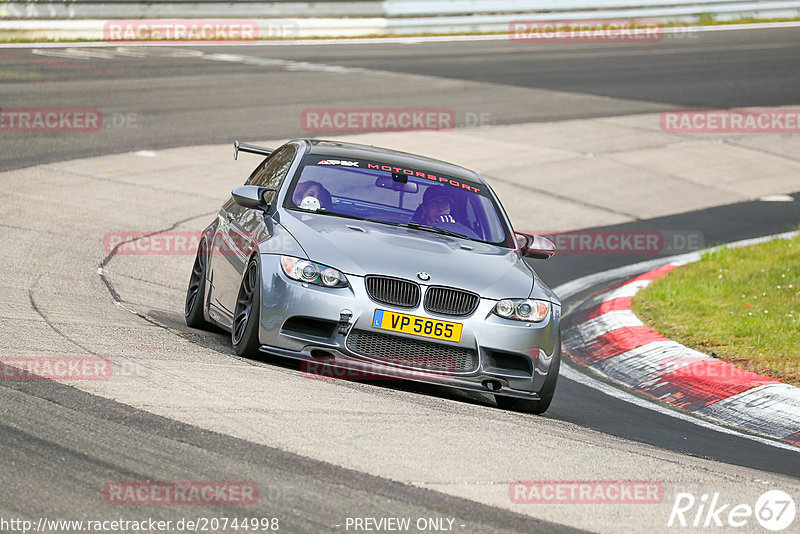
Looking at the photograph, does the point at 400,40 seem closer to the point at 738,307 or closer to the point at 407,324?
the point at 738,307

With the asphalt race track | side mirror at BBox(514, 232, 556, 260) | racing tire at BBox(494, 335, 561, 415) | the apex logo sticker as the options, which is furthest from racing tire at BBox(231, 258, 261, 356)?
side mirror at BBox(514, 232, 556, 260)

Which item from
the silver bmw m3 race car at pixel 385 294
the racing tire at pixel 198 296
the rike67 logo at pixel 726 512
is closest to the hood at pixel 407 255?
the silver bmw m3 race car at pixel 385 294

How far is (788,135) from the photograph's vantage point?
21516mm

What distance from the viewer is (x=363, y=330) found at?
279 inches

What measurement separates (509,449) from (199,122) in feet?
46.1

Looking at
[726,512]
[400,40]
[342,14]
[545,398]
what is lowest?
[545,398]

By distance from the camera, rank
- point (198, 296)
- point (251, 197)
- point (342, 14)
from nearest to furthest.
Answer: point (251, 197) < point (198, 296) < point (342, 14)

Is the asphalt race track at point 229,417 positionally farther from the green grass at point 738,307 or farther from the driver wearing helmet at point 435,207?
the driver wearing helmet at point 435,207

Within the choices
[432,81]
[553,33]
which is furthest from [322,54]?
[553,33]

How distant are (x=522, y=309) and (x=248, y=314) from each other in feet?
5.59

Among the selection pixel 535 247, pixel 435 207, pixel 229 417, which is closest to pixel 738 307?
pixel 535 247

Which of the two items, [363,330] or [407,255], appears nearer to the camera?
[363,330]

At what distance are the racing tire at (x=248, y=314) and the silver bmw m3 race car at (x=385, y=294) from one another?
1 cm

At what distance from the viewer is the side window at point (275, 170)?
28.6 ft
